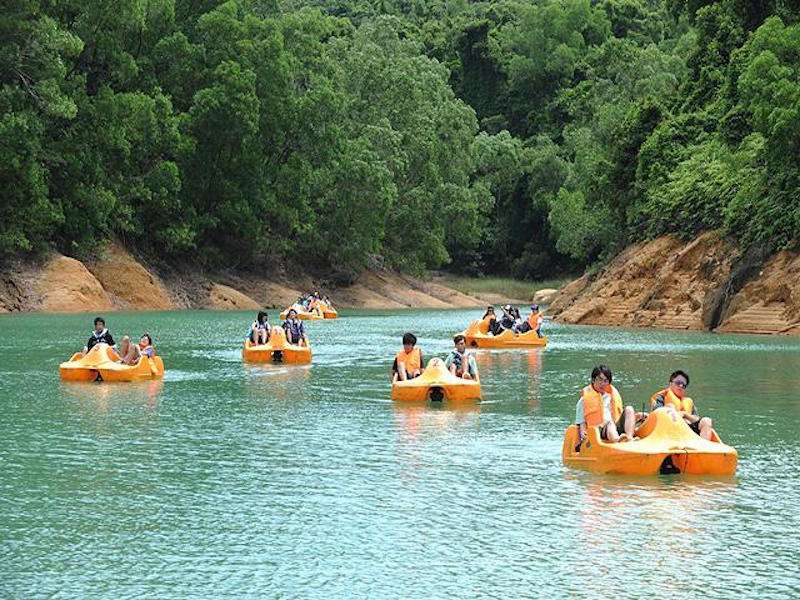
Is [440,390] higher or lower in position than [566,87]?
lower

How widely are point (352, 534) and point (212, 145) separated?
69.3 meters

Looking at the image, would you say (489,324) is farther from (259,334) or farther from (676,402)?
(676,402)

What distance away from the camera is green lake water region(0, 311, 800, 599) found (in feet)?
34.9

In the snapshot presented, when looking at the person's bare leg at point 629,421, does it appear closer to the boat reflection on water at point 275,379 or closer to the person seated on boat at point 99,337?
the boat reflection on water at point 275,379

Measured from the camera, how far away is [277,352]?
110 feet

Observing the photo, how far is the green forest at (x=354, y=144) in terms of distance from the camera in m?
57.1

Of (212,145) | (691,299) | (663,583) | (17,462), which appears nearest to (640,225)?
(691,299)

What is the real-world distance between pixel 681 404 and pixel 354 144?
238 feet

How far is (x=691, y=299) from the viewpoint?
175ft

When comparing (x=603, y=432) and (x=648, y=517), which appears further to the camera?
(x=603, y=432)

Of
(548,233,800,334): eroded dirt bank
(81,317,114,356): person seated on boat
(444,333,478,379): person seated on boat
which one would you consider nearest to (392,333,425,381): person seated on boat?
(444,333,478,379): person seated on boat

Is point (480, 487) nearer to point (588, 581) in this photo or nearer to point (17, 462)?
point (588, 581)

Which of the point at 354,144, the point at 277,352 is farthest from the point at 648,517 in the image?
the point at 354,144

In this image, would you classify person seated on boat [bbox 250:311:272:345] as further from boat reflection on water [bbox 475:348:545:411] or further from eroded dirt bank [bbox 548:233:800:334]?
eroded dirt bank [bbox 548:233:800:334]
